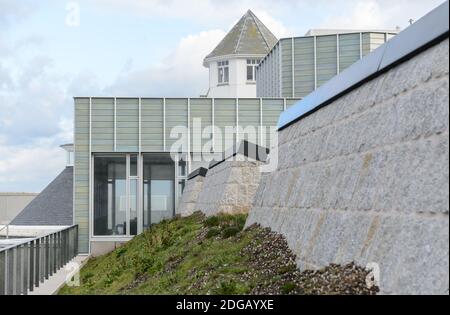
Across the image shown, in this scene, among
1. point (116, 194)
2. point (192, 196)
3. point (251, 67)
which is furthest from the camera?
point (251, 67)

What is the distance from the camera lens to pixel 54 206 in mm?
32594

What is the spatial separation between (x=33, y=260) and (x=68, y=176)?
20.5 metres

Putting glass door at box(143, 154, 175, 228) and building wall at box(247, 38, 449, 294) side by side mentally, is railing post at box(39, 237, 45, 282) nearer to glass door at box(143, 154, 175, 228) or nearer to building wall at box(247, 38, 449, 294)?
building wall at box(247, 38, 449, 294)

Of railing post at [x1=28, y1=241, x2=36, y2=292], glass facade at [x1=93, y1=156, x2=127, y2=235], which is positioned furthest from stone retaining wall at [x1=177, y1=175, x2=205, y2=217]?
railing post at [x1=28, y1=241, x2=36, y2=292]

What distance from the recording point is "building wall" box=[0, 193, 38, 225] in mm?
59312

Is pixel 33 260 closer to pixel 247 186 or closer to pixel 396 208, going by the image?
pixel 247 186

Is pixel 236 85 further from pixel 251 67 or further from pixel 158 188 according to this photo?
pixel 158 188

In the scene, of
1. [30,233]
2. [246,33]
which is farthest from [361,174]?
[246,33]

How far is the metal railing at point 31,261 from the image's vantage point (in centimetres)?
1310

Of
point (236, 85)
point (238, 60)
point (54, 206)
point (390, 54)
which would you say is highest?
point (238, 60)

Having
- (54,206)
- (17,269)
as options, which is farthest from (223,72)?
(17,269)

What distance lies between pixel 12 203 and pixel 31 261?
1848 inches

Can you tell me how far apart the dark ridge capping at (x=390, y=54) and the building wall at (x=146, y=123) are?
16322mm

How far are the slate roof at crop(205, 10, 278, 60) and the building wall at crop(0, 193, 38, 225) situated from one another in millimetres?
22985
